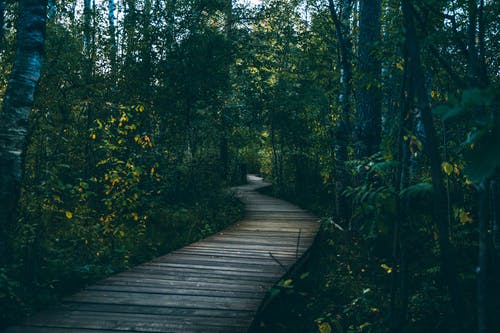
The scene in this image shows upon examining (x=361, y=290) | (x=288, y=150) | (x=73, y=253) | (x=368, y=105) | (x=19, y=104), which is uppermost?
(x=368, y=105)

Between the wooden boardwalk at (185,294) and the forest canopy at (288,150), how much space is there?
303 millimetres

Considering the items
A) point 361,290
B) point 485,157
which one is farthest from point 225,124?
point 485,157

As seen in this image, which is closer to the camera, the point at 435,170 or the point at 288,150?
the point at 435,170

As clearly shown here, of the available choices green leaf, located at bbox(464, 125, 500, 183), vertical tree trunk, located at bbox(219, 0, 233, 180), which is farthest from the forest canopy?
vertical tree trunk, located at bbox(219, 0, 233, 180)

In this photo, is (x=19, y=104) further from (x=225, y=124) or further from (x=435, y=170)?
(x=225, y=124)

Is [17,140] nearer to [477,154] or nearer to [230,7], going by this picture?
[477,154]

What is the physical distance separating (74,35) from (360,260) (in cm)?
996

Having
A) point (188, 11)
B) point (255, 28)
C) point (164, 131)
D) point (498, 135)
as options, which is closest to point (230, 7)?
point (255, 28)

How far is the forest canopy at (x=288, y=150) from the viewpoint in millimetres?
2498

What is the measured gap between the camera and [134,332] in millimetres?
3002

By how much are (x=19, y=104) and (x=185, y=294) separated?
2690mm

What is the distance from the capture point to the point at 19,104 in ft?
13.2

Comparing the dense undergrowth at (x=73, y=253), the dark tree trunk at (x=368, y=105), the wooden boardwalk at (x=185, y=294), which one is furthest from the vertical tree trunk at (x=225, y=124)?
the wooden boardwalk at (x=185, y=294)

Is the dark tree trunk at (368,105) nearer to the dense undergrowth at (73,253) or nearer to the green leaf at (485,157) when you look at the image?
the dense undergrowth at (73,253)
